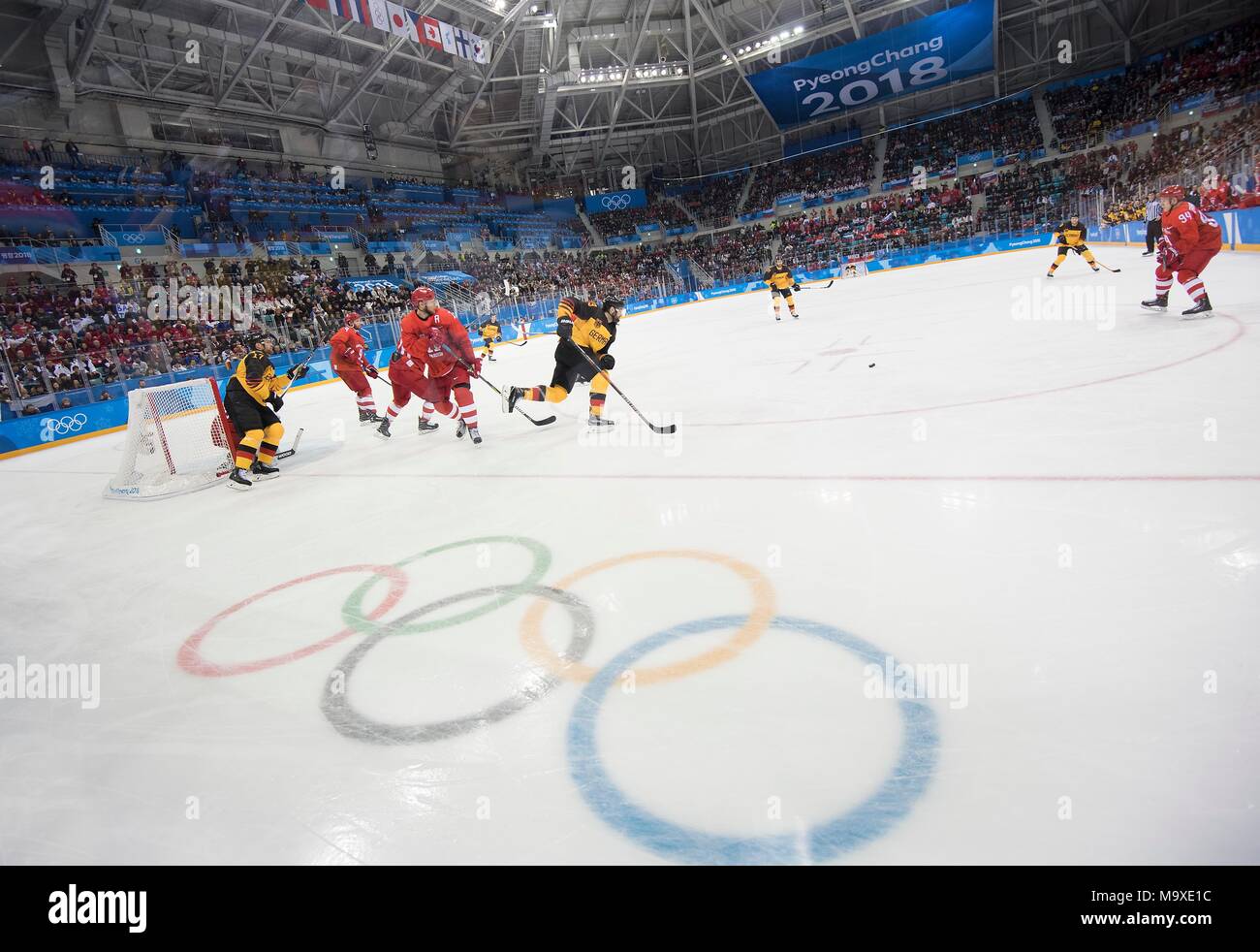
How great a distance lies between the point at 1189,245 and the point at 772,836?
8.06 metres

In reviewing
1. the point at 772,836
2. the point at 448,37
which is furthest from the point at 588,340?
the point at 448,37

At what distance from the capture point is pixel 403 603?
289 cm

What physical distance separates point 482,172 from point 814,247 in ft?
61.1

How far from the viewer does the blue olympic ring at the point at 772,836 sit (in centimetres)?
138

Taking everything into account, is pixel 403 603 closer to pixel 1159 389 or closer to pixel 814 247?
pixel 1159 389

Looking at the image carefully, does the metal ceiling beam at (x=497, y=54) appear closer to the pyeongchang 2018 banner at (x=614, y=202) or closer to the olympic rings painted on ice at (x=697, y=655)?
the pyeongchang 2018 banner at (x=614, y=202)

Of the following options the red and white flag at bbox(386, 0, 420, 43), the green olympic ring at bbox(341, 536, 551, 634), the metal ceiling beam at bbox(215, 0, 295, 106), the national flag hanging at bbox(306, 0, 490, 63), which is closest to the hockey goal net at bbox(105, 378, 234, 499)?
the green olympic ring at bbox(341, 536, 551, 634)

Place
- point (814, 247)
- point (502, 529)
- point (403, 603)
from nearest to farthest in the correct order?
1. point (403, 603)
2. point (502, 529)
3. point (814, 247)

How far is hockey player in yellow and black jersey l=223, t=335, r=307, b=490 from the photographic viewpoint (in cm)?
595

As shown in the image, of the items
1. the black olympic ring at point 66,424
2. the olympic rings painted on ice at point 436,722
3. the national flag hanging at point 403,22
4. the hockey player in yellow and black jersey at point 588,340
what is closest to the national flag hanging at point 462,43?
the national flag hanging at point 403,22

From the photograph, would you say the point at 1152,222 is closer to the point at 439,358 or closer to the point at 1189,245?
the point at 1189,245

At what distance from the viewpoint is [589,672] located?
212cm

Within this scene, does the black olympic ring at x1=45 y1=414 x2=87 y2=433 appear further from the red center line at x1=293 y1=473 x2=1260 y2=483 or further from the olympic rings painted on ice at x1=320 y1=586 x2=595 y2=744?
the olympic rings painted on ice at x1=320 y1=586 x2=595 y2=744
